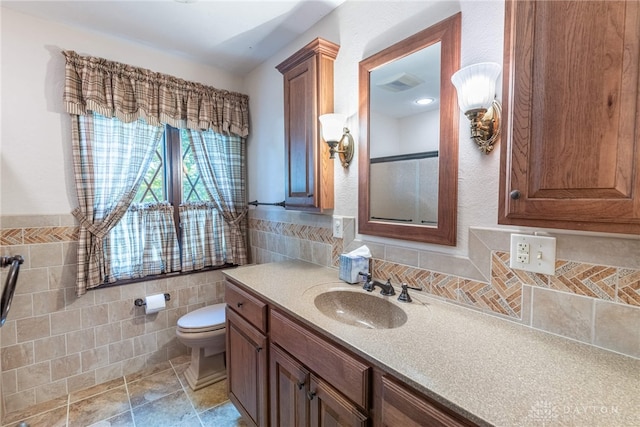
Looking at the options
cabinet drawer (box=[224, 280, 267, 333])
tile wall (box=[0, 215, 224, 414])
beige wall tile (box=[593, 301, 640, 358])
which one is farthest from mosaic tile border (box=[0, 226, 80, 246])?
beige wall tile (box=[593, 301, 640, 358])

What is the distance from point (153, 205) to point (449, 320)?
7.26 feet

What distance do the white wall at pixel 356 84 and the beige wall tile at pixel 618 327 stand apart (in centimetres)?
41

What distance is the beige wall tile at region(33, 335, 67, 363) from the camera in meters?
1.87

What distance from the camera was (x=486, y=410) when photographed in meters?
0.62

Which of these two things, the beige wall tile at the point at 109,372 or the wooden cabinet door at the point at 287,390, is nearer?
the wooden cabinet door at the point at 287,390

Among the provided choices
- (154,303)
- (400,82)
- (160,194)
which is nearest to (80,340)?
(154,303)

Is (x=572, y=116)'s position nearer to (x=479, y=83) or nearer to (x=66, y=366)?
(x=479, y=83)

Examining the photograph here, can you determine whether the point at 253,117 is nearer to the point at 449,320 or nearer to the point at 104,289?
the point at 104,289

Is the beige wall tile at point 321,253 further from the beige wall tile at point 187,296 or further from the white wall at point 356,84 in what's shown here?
the beige wall tile at point 187,296

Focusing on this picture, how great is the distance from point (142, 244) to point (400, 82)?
7.02ft

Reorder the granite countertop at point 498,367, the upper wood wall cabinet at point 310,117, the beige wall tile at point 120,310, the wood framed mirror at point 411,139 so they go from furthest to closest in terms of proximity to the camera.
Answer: the beige wall tile at point 120,310, the upper wood wall cabinet at point 310,117, the wood framed mirror at point 411,139, the granite countertop at point 498,367

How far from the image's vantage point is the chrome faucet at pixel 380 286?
1331mm

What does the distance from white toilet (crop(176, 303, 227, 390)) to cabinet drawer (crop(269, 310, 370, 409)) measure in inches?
36.1

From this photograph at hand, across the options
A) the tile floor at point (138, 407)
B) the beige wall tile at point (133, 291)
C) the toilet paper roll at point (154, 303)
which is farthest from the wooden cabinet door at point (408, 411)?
the beige wall tile at point (133, 291)
